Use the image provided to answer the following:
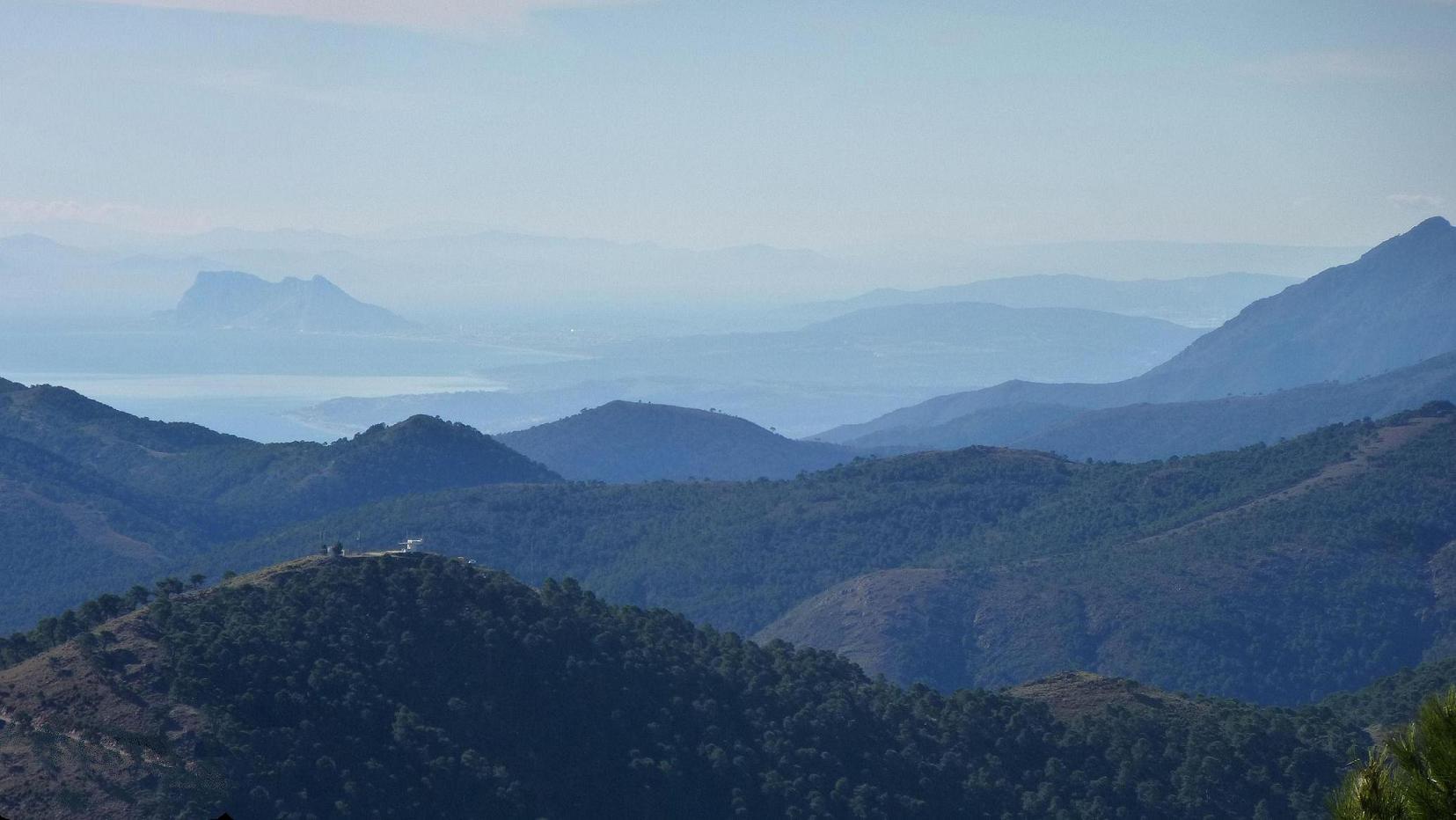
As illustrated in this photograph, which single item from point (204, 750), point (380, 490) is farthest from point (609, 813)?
point (380, 490)

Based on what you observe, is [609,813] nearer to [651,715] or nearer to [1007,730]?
[651,715]

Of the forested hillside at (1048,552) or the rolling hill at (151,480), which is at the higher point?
the rolling hill at (151,480)

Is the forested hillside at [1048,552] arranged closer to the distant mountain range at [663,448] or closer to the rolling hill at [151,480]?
the rolling hill at [151,480]

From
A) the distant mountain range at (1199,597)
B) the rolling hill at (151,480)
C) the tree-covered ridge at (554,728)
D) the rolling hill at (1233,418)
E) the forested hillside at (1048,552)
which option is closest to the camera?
the tree-covered ridge at (554,728)

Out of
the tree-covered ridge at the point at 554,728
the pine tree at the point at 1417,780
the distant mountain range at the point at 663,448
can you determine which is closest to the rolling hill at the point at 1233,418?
the distant mountain range at the point at 663,448

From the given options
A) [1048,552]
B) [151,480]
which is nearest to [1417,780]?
[1048,552]

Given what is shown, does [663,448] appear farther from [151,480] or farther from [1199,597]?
[1199,597]
